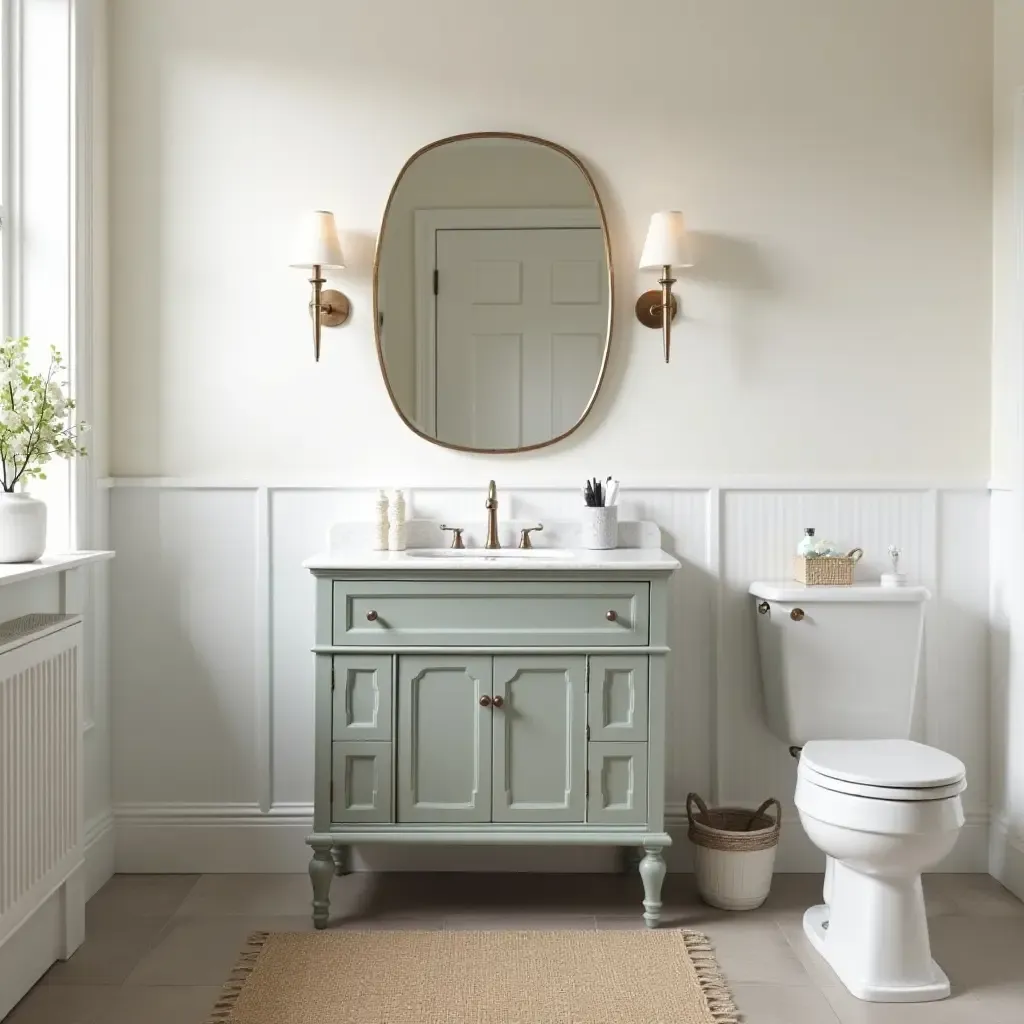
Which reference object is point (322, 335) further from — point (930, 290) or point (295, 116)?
point (930, 290)

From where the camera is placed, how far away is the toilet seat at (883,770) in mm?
2209

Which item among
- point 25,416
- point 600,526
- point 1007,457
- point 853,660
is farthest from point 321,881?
point 1007,457

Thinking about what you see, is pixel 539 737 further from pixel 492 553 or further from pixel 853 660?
pixel 853 660

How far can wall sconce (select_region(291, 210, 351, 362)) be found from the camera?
2801mm

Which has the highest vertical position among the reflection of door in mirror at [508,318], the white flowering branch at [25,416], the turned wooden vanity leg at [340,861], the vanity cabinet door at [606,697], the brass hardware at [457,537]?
the reflection of door in mirror at [508,318]

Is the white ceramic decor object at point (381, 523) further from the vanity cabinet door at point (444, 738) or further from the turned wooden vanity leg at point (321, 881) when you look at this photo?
the turned wooden vanity leg at point (321, 881)

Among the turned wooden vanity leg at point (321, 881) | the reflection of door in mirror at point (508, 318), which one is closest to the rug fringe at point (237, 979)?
the turned wooden vanity leg at point (321, 881)

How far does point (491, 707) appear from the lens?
252 cm

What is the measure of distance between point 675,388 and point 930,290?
2.37ft

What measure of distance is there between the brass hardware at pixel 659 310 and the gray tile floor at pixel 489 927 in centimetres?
141

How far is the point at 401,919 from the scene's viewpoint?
103 inches

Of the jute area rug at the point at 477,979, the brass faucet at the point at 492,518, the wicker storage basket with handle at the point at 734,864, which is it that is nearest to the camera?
the jute area rug at the point at 477,979

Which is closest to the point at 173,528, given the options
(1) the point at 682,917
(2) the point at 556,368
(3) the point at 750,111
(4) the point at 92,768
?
(4) the point at 92,768

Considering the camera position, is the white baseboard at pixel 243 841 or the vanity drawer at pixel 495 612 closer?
the vanity drawer at pixel 495 612
